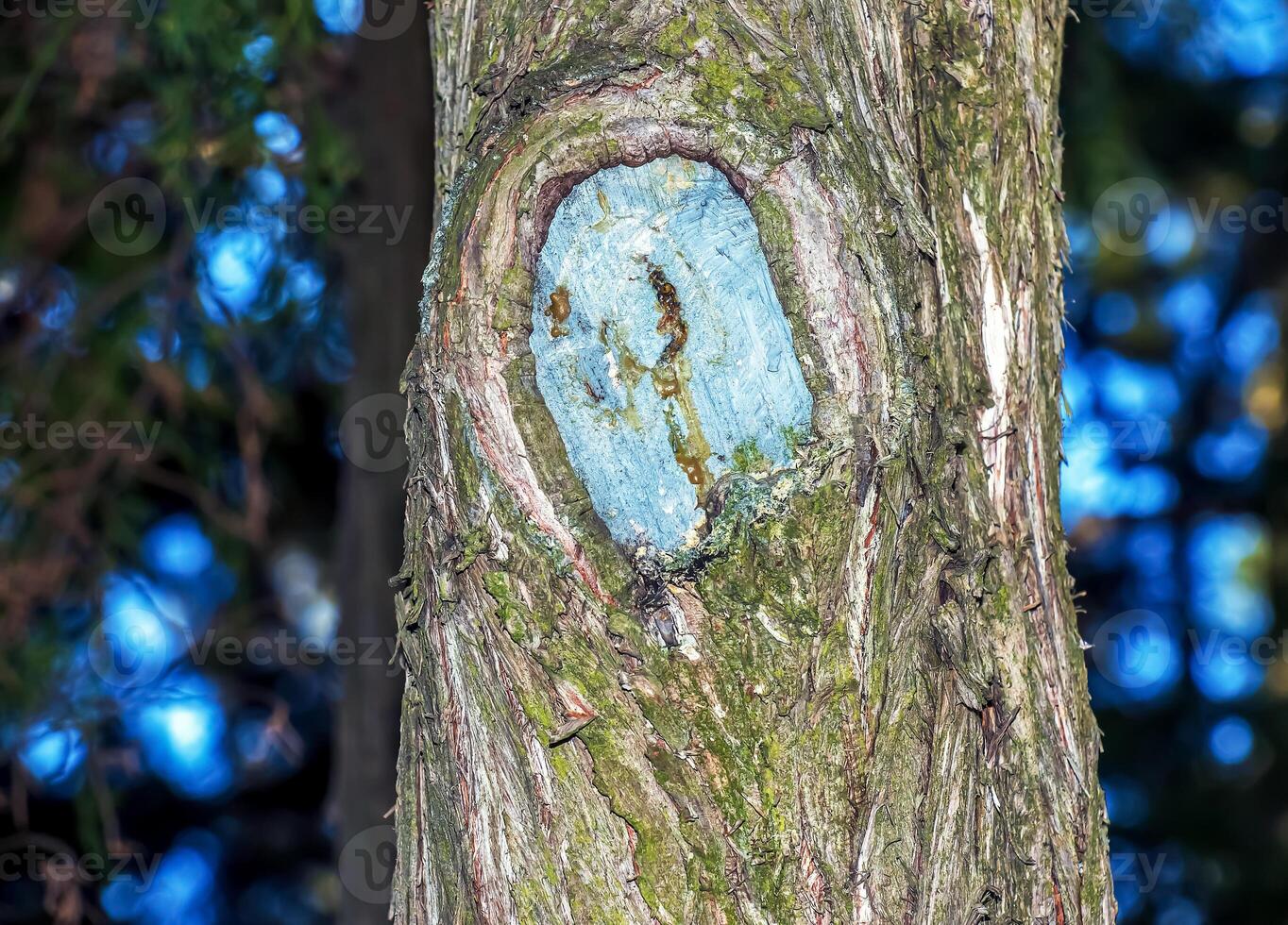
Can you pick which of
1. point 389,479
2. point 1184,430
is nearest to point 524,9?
point 389,479

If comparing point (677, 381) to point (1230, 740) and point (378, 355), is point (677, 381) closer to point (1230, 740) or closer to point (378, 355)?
point (378, 355)

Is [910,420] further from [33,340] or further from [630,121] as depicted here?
[33,340]

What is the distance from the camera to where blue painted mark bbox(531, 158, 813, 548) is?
114 cm

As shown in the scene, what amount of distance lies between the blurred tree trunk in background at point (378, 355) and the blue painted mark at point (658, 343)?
2140 millimetres

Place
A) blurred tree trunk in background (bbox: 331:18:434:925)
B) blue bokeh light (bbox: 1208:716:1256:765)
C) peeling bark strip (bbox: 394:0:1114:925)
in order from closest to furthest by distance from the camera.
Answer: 1. peeling bark strip (bbox: 394:0:1114:925)
2. blurred tree trunk in background (bbox: 331:18:434:925)
3. blue bokeh light (bbox: 1208:716:1256:765)

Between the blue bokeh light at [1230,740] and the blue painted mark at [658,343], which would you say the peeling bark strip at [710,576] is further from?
the blue bokeh light at [1230,740]

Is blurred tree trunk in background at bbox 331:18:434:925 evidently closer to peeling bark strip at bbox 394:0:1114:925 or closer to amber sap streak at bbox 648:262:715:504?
peeling bark strip at bbox 394:0:1114:925

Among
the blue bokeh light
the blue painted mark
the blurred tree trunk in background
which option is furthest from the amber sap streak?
the blue bokeh light

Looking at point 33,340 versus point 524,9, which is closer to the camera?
point 524,9

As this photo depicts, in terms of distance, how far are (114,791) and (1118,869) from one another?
4.14m

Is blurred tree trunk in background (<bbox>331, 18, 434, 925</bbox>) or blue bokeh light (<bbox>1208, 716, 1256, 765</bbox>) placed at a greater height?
blurred tree trunk in background (<bbox>331, 18, 434, 925</bbox>)

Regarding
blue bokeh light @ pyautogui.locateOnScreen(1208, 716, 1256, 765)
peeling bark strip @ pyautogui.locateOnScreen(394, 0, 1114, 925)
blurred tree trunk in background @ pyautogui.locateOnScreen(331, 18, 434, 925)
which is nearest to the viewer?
peeling bark strip @ pyautogui.locateOnScreen(394, 0, 1114, 925)

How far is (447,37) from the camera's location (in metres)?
1.48

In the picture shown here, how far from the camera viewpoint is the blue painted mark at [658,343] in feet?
3.76
